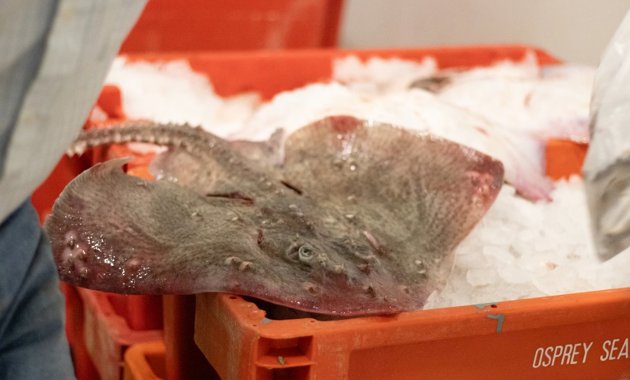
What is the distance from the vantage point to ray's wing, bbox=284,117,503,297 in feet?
4.79

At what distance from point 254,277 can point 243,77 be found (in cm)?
128

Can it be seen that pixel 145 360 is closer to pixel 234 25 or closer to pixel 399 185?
pixel 399 185

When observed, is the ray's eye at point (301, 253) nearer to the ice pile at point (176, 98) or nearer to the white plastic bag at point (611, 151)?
the white plastic bag at point (611, 151)

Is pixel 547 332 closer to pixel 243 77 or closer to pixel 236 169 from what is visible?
pixel 236 169

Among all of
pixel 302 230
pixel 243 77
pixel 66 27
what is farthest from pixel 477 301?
pixel 243 77

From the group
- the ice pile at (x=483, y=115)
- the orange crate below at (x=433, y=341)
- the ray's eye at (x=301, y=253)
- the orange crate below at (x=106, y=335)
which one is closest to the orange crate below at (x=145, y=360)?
the orange crate below at (x=106, y=335)

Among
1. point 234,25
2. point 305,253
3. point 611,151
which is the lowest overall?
point 234,25

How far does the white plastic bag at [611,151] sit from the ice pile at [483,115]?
5cm

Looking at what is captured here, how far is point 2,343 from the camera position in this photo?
3.12ft

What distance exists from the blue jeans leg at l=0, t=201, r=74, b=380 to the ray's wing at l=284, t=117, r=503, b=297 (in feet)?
1.82

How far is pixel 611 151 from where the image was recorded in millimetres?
1454

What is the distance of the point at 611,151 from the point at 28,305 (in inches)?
39.0

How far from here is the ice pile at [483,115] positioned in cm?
154

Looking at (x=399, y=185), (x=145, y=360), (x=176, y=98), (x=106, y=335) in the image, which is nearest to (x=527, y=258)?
(x=399, y=185)
